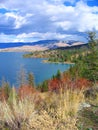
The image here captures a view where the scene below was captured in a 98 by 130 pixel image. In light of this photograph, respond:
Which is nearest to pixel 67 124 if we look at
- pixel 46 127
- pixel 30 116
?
pixel 46 127

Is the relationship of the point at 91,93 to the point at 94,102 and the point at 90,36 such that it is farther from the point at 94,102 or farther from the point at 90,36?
the point at 90,36

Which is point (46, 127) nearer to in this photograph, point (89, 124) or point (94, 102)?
point (89, 124)

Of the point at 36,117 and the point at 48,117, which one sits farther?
the point at 36,117

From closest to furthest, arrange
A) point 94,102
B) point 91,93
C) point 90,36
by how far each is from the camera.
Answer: point 94,102 → point 91,93 → point 90,36

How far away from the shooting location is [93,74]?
40.9 m

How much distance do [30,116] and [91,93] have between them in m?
4.77

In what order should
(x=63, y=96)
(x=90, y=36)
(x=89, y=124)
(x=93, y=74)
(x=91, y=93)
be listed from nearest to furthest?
(x=89, y=124) → (x=63, y=96) → (x=91, y=93) → (x=90, y=36) → (x=93, y=74)

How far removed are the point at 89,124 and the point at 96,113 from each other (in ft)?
3.05

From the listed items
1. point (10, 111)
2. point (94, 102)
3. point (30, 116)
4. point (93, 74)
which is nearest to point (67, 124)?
point (30, 116)

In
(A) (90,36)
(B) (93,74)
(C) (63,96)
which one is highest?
(A) (90,36)

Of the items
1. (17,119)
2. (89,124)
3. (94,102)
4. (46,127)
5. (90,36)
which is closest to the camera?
(46,127)

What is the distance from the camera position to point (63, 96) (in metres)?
6.84

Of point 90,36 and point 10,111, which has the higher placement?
point 90,36

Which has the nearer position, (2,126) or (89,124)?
(2,126)
